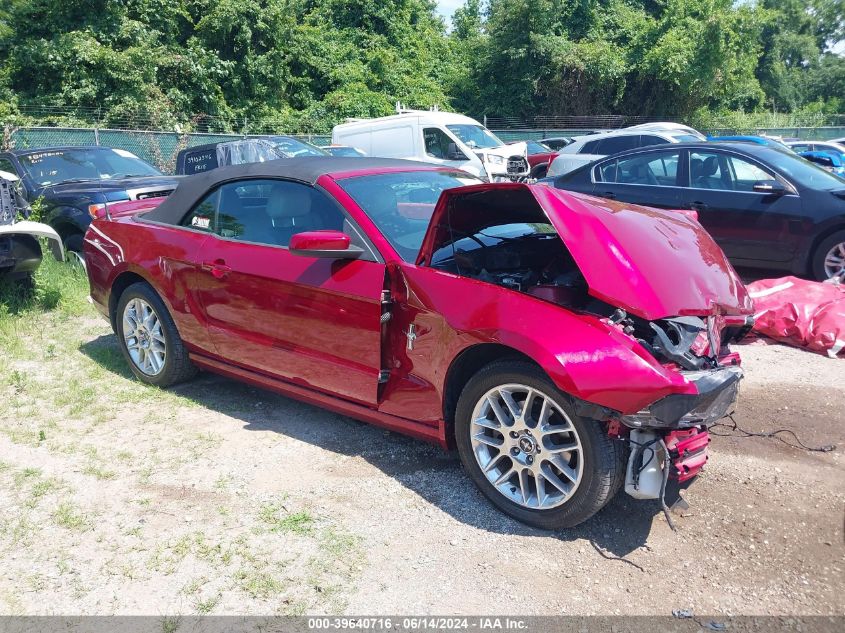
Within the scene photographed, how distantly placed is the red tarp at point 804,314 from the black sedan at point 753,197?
0.87 m

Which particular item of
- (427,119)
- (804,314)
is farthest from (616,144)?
(804,314)

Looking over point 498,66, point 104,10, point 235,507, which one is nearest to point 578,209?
point 235,507

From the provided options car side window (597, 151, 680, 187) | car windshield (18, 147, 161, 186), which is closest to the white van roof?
car windshield (18, 147, 161, 186)

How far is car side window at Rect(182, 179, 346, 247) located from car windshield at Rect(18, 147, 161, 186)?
542 centimetres

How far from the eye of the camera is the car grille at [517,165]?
51.5ft

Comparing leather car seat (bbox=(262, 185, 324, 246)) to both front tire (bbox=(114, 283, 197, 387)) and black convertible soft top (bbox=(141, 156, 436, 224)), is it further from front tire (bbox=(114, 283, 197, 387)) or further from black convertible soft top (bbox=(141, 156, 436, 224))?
front tire (bbox=(114, 283, 197, 387))

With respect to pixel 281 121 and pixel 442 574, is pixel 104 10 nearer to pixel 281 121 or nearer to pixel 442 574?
pixel 281 121

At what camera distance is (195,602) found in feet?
9.71

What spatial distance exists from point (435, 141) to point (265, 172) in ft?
35.2

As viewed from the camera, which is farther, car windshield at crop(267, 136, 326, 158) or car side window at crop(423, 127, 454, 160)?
car side window at crop(423, 127, 454, 160)

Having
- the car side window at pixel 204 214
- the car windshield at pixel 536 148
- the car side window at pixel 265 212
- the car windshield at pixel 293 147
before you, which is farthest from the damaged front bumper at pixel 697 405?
the car windshield at pixel 536 148

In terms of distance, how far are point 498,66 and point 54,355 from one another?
29823 millimetres

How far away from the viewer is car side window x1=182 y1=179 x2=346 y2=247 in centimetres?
427

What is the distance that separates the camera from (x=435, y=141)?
14945mm
